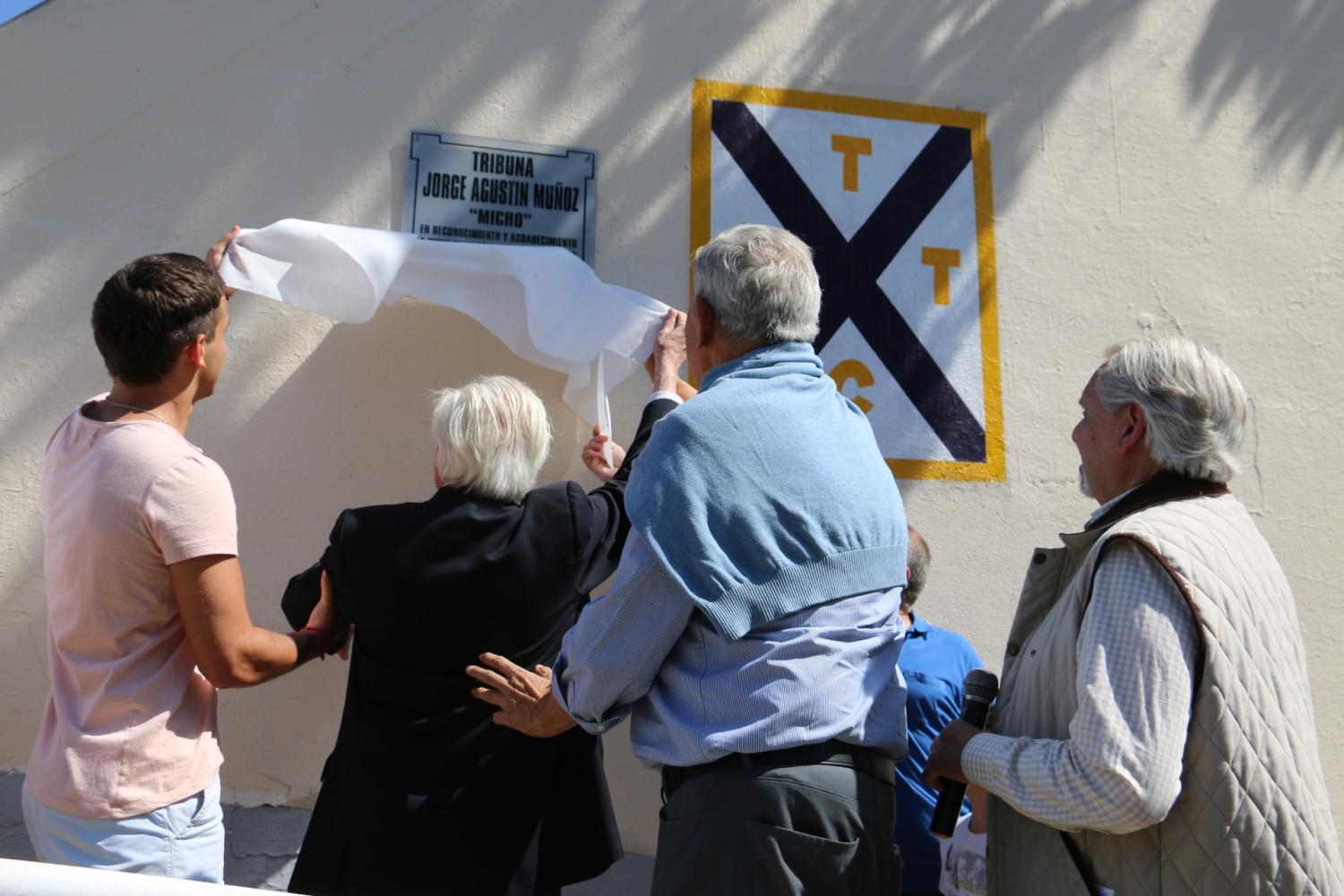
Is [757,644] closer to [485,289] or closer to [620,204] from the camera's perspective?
[485,289]

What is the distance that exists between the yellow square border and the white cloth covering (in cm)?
48

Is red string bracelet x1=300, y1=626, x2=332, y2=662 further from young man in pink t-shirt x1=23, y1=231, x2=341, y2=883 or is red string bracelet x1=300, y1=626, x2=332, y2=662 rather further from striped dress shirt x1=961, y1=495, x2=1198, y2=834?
striped dress shirt x1=961, y1=495, x2=1198, y2=834

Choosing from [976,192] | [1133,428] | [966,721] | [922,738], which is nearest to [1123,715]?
[966,721]

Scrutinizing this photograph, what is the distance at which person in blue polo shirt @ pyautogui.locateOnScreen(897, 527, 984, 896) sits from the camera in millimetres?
2719

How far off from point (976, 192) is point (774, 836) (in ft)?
8.39

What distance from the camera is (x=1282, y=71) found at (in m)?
4.11

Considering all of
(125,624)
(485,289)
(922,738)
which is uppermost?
(485,289)

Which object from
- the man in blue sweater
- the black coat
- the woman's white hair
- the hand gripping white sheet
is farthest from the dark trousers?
the hand gripping white sheet

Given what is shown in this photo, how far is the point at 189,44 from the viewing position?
132 inches

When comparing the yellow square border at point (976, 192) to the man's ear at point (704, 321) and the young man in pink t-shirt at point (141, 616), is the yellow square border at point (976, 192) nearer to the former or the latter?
the man's ear at point (704, 321)

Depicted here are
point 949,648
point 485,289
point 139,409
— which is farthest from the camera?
point 485,289

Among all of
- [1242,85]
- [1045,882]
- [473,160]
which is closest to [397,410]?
[473,160]

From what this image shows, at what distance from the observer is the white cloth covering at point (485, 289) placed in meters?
3.05

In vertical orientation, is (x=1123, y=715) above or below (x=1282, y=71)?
below
